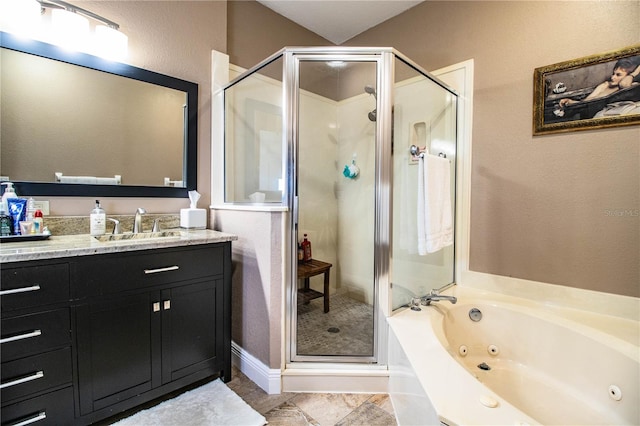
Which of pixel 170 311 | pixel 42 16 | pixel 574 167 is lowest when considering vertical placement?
pixel 170 311

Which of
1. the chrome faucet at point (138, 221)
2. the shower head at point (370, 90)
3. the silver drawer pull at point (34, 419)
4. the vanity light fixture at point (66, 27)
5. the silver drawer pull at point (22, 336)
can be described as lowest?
the silver drawer pull at point (34, 419)

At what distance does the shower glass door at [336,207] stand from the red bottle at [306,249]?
30mm

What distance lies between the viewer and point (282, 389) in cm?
162

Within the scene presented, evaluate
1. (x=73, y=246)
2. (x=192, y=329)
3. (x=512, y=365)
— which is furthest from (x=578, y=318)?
(x=73, y=246)

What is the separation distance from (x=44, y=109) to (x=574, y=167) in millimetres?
3003

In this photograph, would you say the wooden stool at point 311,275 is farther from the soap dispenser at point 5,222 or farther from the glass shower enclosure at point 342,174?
the soap dispenser at point 5,222

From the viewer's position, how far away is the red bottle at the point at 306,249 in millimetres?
1887

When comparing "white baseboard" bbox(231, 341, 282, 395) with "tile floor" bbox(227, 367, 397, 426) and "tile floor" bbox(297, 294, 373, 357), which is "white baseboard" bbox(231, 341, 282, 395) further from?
"tile floor" bbox(297, 294, 373, 357)

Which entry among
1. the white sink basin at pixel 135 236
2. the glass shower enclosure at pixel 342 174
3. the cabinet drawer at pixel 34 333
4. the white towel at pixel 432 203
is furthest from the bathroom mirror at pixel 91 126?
the white towel at pixel 432 203

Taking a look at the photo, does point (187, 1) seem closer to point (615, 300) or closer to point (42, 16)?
point (42, 16)

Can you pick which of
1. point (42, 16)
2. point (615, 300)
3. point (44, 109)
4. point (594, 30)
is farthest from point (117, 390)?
point (594, 30)

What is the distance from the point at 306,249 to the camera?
197 centimetres

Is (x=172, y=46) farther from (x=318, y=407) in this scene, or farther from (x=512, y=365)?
(x=512, y=365)

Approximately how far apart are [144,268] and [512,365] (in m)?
2.13
